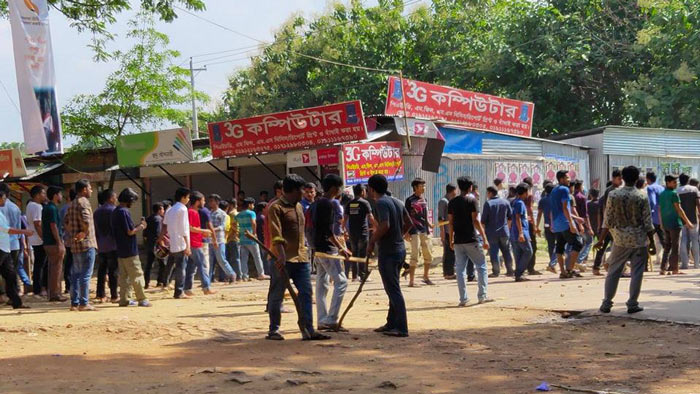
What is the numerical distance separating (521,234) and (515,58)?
21.9 m

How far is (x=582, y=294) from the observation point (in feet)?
42.8

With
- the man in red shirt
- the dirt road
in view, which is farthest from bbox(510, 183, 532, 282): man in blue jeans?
the man in red shirt

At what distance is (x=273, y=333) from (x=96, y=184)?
22785 millimetres

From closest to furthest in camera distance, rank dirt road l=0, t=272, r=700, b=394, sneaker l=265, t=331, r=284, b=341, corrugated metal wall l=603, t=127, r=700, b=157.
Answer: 1. dirt road l=0, t=272, r=700, b=394
2. sneaker l=265, t=331, r=284, b=341
3. corrugated metal wall l=603, t=127, r=700, b=157

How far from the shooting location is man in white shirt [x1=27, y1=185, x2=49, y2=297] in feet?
48.2

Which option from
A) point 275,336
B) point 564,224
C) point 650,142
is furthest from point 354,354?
point 650,142

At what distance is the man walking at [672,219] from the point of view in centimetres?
1576

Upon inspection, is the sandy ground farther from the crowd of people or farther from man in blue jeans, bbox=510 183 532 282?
man in blue jeans, bbox=510 183 532 282

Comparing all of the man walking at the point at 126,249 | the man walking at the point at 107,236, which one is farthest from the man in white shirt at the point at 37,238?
the man walking at the point at 126,249

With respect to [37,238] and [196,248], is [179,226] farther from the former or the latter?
[37,238]

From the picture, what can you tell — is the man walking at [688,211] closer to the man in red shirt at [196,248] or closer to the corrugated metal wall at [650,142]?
the man in red shirt at [196,248]

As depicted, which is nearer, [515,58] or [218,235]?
[218,235]

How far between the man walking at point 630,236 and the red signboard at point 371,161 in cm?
1029

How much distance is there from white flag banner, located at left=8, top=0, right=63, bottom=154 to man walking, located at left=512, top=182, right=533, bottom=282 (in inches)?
307
